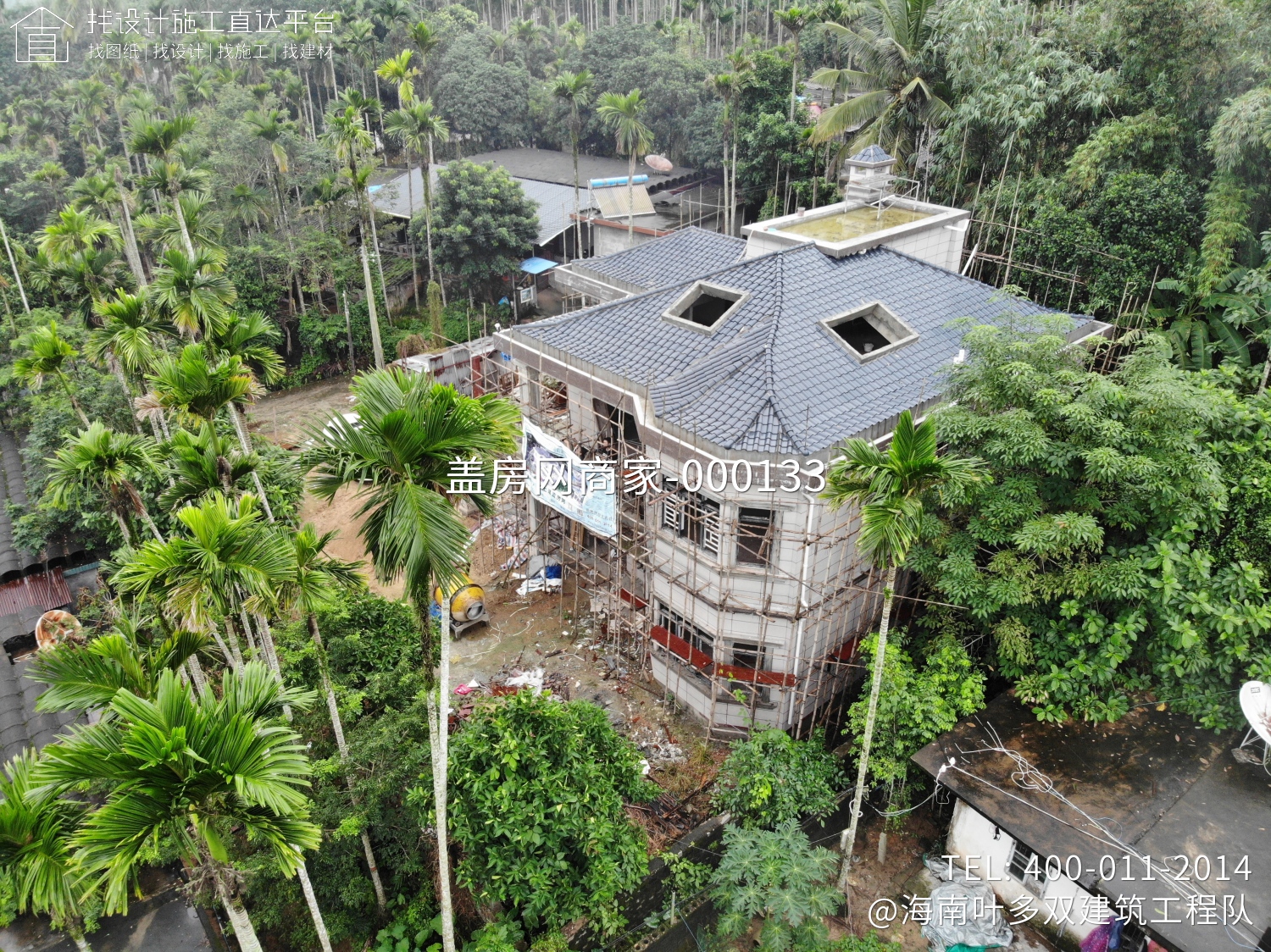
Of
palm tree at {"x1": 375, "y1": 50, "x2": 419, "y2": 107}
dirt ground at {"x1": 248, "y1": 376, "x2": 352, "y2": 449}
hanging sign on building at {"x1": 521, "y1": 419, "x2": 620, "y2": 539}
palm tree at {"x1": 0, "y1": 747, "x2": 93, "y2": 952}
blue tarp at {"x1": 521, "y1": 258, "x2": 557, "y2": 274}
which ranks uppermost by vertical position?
palm tree at {"x1": 375, "y1": 50, "x2": 419, "y2": 107}

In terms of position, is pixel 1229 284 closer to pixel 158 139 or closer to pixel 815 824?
pixel 815 824

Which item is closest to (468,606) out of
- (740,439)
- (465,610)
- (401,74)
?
(465,610)

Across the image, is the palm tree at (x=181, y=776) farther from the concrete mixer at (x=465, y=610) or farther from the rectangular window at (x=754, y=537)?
the concrete mixer at (x=465, y=610)

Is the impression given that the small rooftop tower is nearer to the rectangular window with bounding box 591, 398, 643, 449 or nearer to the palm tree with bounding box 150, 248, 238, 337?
the rectangular window with bounding box 591, 398, 643, 449

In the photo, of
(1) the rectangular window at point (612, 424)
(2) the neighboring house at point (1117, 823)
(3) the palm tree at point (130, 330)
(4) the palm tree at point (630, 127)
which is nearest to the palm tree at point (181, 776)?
(2) the neighboring house at point (1117, 823)

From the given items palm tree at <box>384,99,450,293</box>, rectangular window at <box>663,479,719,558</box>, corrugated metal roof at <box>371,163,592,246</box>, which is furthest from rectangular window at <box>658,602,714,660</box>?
corrugated metal roof at <box>371,163,592,246</box>

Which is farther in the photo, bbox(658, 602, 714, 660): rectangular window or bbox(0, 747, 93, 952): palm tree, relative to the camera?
bbox(658, 602, 714, 660): rectangular window
